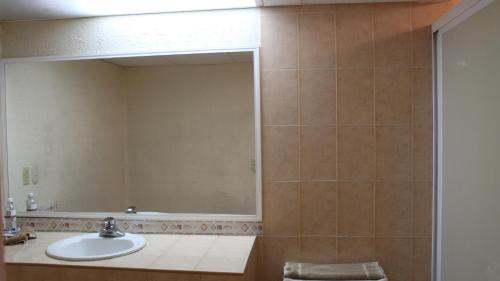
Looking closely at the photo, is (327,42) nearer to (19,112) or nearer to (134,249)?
(134,249)

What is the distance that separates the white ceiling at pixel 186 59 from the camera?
1.85m

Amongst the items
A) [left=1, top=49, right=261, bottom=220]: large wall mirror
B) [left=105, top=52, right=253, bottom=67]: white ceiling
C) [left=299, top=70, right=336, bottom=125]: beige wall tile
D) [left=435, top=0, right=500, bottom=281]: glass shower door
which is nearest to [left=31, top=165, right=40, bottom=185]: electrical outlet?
[left=1, top=49, right=261, bottom=220]: large wall mirror

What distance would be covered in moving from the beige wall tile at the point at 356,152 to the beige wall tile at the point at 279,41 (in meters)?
0.45

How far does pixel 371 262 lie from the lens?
1798 millimetres

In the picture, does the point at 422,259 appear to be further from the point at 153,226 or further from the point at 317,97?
the point at 153,226

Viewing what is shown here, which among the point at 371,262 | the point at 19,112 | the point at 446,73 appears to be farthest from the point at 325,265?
the point at 19,112

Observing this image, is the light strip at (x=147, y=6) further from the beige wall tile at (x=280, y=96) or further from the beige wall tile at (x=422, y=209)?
the beige wall tile at (x=422, y=209)

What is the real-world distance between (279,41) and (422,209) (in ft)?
3.69

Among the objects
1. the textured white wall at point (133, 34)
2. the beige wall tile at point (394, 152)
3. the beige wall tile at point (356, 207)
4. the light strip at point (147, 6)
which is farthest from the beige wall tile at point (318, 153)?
the light strip at point (147, 6)

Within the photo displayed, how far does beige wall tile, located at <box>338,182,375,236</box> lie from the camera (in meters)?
1.80

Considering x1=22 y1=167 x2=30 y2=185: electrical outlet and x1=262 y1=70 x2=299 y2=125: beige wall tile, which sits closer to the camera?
x1=262 y1=70 x2=299 y2=125: beige wall tile

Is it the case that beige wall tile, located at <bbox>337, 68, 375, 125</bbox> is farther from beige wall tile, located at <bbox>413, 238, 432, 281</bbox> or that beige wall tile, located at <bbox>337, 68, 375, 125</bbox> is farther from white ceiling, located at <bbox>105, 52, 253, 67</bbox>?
beige wall tile, located at <bbox>413, 238, 432, 281</bbox>

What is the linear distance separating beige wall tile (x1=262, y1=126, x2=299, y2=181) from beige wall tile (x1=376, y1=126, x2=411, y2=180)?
0.42 metres

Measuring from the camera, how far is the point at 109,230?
1.82 m
